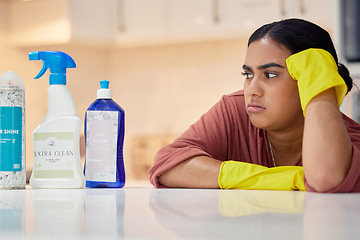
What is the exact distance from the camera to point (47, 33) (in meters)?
3.43

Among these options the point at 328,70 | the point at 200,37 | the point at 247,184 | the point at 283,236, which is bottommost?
the point at 247,184

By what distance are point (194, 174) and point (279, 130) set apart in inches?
12.9

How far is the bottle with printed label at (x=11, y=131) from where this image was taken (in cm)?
112

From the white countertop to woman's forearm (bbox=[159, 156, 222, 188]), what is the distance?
0.38 m

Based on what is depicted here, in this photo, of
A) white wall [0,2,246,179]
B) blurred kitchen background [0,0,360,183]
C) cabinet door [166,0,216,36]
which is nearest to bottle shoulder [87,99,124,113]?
blurred kitchen background [0,0,360,183]

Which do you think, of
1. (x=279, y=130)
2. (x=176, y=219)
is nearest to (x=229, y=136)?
(x=279, y=130)

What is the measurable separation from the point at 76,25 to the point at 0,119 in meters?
2.36

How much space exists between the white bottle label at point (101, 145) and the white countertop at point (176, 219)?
314 millimetres

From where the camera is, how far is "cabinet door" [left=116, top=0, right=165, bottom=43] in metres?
3.50

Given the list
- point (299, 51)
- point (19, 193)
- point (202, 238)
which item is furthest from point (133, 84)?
point (202, 238)

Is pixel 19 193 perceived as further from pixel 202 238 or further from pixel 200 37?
pixel 200 37

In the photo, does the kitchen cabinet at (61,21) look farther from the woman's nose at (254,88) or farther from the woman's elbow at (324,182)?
the woman's elbow at (324,182)

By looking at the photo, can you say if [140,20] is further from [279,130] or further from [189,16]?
[279,130]

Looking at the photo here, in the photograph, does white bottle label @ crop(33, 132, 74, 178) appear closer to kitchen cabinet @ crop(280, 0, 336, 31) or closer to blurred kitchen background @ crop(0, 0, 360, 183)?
blurred kitchen background @ crop(0, 0, 360, 183)
